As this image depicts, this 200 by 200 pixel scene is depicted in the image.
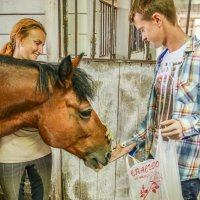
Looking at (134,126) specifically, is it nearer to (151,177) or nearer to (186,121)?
(151,177)

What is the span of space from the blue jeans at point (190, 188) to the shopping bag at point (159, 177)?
2.4 inches

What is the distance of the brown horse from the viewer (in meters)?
1.26

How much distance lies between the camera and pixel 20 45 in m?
1.54

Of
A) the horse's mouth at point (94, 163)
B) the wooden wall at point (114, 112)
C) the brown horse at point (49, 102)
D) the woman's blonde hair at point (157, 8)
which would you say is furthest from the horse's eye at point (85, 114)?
the wooden wall at point (114, 112)

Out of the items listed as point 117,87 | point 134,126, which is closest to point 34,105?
point 117,87

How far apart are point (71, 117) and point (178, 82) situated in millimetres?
539

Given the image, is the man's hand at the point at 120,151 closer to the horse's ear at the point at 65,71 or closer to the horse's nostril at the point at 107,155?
the horse's nostril at the point at 107,155

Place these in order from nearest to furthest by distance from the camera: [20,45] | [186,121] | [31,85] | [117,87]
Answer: [186,121] → [31,85] → [20,45] → [117,87]

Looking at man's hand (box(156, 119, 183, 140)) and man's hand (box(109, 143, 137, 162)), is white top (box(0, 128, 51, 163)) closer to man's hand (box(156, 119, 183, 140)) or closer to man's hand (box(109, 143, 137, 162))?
man's hand (box(109, 143, 137, 162))

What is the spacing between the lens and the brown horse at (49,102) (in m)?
1.26

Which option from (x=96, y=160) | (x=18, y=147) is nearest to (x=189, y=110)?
(x=96, y=160)

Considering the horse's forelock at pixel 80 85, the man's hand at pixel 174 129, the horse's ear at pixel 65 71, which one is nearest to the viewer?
the man's hand at pixel 174 129

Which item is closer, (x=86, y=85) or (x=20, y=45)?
(x=86, y=85)

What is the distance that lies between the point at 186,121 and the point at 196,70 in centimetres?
23
